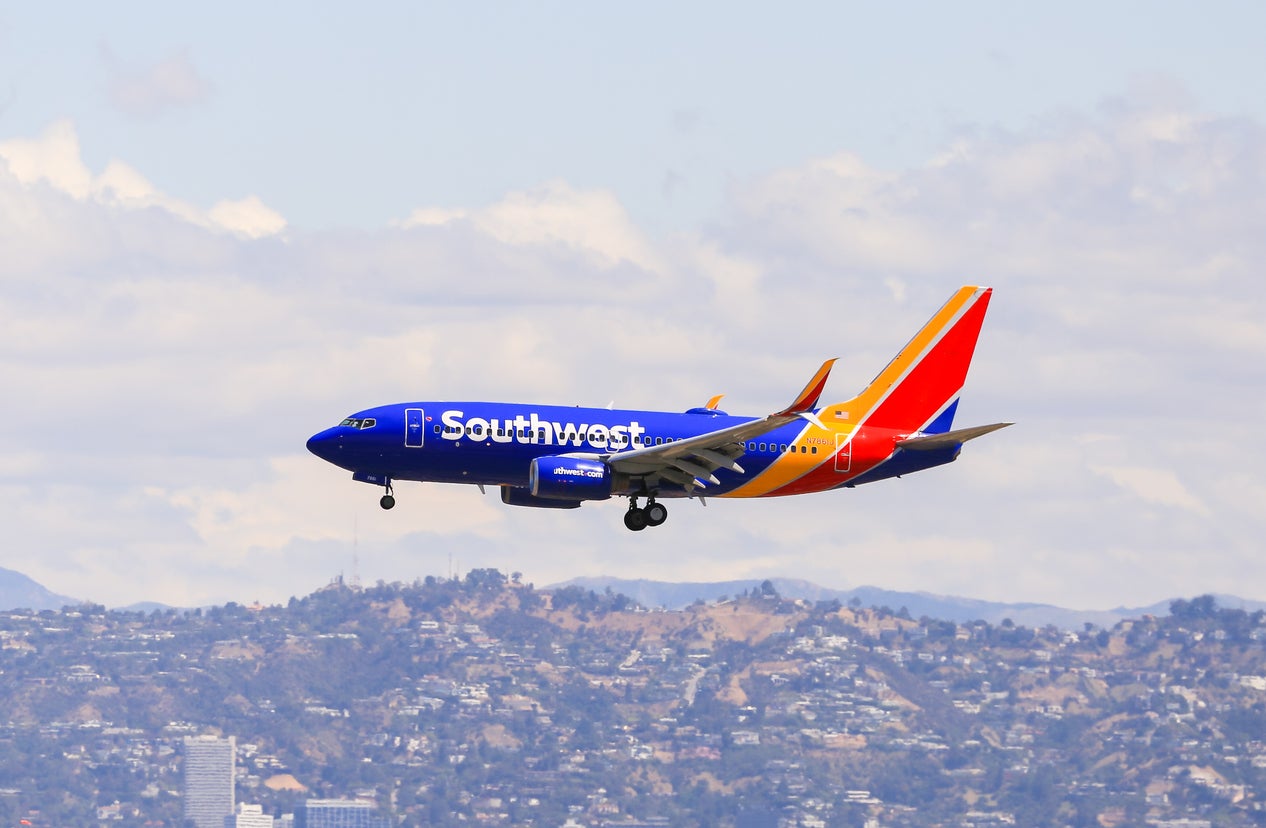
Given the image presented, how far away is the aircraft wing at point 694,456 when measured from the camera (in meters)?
98.2

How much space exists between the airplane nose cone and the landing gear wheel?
12.8m

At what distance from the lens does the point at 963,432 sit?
104m

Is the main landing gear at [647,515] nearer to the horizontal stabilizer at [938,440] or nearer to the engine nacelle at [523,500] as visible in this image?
the engine nacelle at [523,500]

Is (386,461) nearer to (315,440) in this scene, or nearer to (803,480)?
(315,440)

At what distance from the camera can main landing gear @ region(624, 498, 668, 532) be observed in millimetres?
102625

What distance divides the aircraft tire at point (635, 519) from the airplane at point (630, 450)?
7 cm

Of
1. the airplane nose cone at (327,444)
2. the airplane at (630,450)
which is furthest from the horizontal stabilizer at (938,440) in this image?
the airplane nose cone at (327,444)

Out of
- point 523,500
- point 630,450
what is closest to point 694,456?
point 630,450

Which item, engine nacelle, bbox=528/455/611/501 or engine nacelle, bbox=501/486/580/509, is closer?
engine nacelle, bbox=528/455/611/501

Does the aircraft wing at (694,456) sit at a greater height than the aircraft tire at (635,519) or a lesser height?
greater

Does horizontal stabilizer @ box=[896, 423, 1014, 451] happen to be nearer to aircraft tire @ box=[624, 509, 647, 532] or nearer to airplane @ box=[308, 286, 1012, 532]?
airplane @ box=[308, 286, 1012, 532]

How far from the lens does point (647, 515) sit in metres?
103

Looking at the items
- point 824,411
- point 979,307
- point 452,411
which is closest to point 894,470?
point 824,411

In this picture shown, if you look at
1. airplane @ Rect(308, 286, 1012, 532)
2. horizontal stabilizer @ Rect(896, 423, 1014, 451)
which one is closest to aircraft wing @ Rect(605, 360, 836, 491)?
airplane @ Rect(308, 286, 1012, 532)
